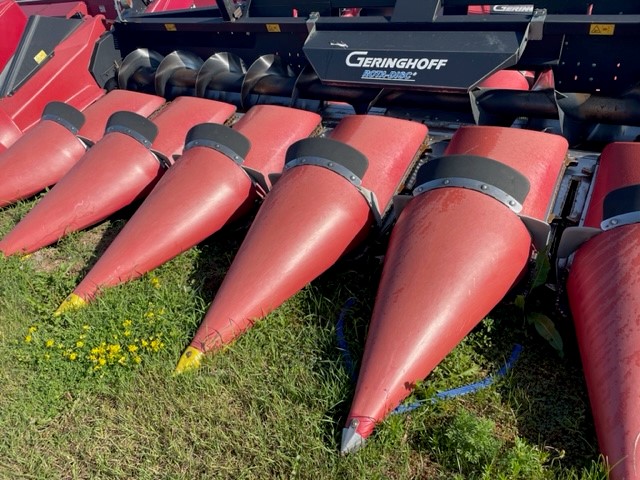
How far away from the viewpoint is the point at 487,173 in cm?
225

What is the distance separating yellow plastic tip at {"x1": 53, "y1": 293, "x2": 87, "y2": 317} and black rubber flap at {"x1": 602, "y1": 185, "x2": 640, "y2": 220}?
233cm

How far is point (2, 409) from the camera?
228 centimetres

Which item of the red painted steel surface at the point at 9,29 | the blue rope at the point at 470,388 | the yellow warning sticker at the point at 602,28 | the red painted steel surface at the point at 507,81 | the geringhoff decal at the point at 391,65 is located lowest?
the blue rope at the point at 470,388

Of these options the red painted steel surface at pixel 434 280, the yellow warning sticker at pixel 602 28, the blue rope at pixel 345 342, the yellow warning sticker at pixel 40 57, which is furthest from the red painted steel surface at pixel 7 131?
the yellow warning sticker at pixel 602 28

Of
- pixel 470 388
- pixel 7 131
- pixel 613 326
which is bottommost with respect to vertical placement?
pixel 470 388

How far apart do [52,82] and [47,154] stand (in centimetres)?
109

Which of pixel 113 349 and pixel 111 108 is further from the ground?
pixel 111 108

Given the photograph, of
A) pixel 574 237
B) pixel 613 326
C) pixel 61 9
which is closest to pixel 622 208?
pixel 574 237

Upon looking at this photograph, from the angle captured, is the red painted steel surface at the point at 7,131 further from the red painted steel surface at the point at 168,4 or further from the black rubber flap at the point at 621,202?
the black rubber flap at the point at 621,202

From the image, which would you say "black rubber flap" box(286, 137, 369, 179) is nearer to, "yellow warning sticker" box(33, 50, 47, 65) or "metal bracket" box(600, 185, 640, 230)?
"metal bracket" box(600, 185, 640, 230)

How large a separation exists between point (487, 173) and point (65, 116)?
2.95 m

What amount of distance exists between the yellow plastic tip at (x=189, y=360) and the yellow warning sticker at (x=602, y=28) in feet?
9.19

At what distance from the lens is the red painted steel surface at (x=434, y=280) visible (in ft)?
6.41

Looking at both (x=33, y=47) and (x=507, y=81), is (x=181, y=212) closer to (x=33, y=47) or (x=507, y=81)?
(x=507, y=81)
